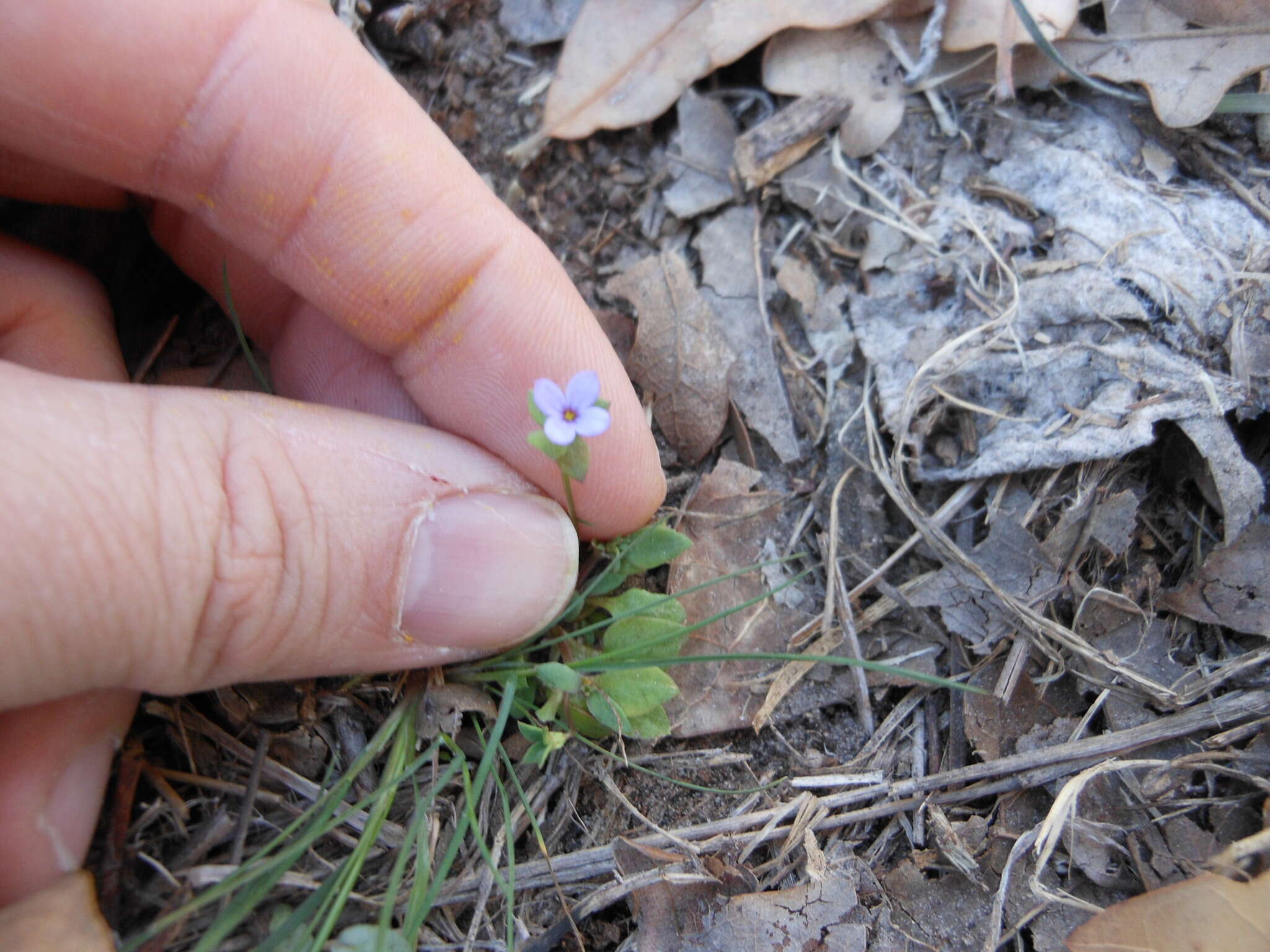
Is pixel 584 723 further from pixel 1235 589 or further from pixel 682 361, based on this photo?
pixel 1235 589

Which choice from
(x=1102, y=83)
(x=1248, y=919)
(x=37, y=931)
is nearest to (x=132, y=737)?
(x=37, y=931)

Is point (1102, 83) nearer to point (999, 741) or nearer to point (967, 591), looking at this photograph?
point (967, 591)

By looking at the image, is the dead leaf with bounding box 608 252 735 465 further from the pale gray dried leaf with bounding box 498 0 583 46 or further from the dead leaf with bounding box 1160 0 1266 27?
the dead leaf with bounding box 1160 0 1266 27

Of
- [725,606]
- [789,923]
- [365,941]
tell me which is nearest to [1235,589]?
[725,606]

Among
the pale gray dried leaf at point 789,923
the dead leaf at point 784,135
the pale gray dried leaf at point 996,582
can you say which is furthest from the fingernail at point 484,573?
the dead leaf at point 784,135

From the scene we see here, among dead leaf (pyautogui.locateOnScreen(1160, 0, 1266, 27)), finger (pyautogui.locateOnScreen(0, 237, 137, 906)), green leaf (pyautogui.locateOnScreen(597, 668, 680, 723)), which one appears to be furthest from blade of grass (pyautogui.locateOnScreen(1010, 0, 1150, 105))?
finger (pyautogui.locateOnScreen(0, 237, 137, 906))

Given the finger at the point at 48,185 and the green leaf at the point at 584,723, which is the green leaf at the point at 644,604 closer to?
the green leaf at the point at 584,723
